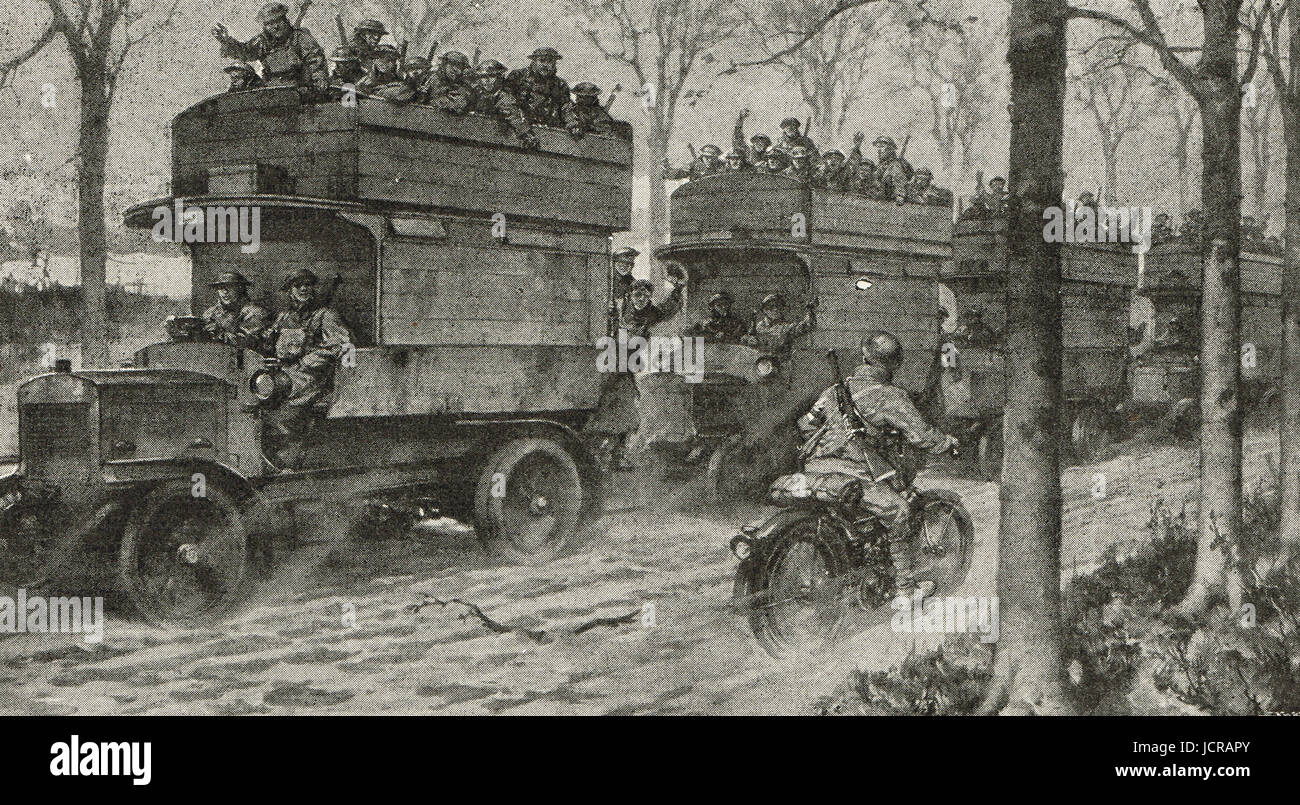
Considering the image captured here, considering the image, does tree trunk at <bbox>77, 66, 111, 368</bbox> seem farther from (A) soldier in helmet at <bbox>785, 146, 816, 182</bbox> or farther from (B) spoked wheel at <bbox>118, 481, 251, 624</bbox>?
(A) soldier in helmet at <bbox>785, 146, 816, 182</bbox>

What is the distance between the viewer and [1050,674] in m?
5.04

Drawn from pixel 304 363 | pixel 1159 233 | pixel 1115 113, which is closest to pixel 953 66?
pixel 1159 233

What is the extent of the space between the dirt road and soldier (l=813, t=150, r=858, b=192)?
3.25m

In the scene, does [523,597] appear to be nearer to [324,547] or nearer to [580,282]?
[324,547]

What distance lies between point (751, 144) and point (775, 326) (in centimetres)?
138

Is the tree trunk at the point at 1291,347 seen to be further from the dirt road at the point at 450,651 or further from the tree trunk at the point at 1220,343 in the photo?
the dirt road at the point at 450,651

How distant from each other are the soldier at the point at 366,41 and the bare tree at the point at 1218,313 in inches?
162

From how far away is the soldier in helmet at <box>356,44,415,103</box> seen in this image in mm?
6387

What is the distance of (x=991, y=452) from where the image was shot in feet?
30.3

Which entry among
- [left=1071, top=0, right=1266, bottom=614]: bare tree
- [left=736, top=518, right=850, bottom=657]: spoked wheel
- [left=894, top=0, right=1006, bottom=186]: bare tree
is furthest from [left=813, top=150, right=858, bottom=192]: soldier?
[left=736, top=518, right=850, bottom=657]: spoked wheel

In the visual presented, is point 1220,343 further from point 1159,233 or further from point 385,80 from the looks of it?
point 1159,233
